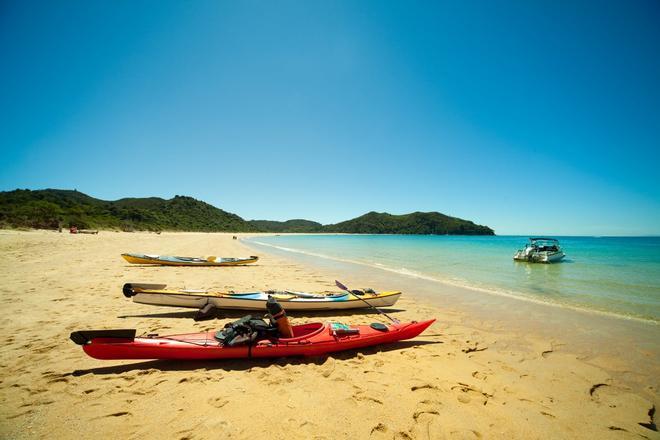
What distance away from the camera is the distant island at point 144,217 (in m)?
38.8

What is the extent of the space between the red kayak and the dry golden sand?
0.75 ft

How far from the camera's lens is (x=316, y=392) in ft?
13.9

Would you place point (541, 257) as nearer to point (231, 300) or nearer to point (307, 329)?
point (307, 329)

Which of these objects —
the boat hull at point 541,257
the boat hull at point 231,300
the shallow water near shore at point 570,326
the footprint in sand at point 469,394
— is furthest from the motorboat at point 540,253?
the footprint in sand at point 469,394

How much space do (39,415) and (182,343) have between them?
1803mm

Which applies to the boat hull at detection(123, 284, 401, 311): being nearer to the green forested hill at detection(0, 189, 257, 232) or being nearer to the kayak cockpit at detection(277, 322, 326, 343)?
the kayak cockpit at detection(277, 322, 326, 343)

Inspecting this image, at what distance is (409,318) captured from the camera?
8328 mm

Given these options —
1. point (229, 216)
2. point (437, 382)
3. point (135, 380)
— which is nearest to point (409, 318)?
point (437, 382)

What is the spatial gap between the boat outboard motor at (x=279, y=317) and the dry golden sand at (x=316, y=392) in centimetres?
53

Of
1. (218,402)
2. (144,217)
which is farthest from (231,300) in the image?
(144,217)

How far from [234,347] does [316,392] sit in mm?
1752

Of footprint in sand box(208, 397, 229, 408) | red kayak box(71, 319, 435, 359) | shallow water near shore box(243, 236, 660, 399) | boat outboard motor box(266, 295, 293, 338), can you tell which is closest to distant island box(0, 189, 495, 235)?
red kayak box(71, 319, 435, 359)

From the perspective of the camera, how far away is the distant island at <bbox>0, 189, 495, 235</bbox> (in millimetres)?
38781

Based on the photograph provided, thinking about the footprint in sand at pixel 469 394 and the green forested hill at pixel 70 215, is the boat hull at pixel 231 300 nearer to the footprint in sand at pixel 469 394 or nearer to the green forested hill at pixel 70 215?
the footprint in sand at pixel 469 394
